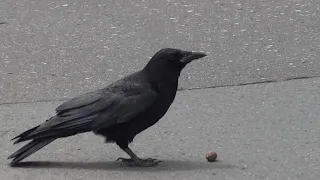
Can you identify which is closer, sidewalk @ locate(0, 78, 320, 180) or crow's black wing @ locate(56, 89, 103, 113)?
sidewalk @ locate(0, 78, 320, 180)

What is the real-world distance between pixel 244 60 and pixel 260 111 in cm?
110

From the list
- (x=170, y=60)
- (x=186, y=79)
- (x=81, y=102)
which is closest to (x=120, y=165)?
(x=81, y=102)

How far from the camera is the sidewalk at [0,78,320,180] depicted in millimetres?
5219

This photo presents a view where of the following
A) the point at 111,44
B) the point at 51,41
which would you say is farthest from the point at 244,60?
the point at 51,41

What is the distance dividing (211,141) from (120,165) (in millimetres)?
639

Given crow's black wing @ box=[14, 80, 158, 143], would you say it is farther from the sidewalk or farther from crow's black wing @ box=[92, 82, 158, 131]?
the sidewalk

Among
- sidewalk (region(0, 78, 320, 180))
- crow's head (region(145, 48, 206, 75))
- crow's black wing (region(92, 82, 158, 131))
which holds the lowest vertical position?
sidewalk (region(0, 78, 320, 180))

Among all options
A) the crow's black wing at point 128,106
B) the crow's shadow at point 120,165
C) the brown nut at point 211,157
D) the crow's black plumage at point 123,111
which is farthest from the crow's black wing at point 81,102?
the brown nut at point 211,157

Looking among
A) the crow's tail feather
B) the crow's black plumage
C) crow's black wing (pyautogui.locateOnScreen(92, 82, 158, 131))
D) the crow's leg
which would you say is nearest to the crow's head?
the crow's black plumage

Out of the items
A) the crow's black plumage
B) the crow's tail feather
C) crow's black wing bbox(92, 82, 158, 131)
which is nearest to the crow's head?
the crow's black plumage

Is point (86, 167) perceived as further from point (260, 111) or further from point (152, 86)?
point (260, 111)

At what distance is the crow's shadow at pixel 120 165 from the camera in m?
→ 5.28

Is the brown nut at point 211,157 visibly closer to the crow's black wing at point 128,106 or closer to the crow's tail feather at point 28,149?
the crow's black wing at point 128,106

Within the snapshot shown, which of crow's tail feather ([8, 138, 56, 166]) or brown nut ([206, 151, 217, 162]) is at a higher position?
crow's tail feather ([8, 138, 56, 166])
